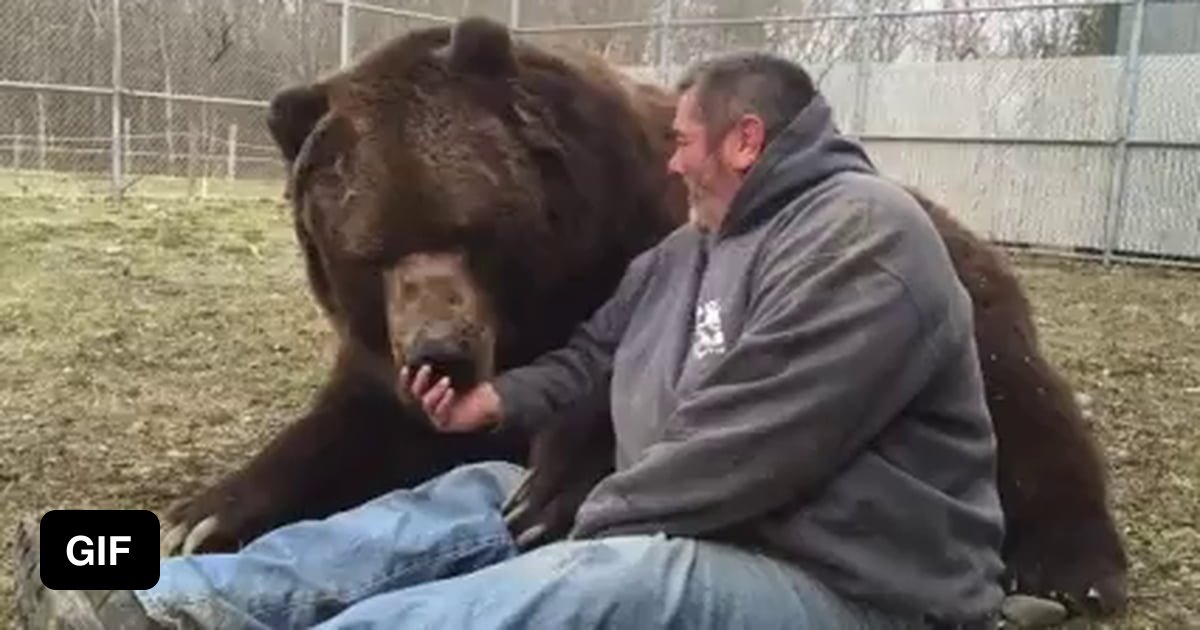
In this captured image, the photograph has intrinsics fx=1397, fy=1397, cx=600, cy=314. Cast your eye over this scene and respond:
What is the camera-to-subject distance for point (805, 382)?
77.0 inches

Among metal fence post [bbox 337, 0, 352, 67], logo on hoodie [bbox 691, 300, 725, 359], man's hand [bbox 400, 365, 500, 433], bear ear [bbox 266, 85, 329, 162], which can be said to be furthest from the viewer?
metal fence post [bbox 337, 0, 352, 67]

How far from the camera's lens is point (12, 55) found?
44.2ft

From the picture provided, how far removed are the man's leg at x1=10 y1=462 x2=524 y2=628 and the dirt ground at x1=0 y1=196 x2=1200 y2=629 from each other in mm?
635

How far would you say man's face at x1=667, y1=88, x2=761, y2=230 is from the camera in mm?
2234

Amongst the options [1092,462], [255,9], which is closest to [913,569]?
[1092,462]

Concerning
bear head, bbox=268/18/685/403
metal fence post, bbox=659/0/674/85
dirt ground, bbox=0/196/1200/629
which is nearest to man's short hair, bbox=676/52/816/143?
bear head, bbox=268/18/685/403

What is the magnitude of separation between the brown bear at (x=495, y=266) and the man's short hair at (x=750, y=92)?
760 mm

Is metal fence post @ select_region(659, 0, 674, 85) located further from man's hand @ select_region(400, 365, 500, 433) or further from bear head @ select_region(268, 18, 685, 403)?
man's hand @ select_region(400, 365, 500, 433)

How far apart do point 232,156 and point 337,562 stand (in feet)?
43.6

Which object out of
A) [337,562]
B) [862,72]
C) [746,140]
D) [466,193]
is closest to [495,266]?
[466,193]

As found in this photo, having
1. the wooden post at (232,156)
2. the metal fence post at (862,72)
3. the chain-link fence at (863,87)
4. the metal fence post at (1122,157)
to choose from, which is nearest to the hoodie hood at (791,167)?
the chain-link fence at (863,87)

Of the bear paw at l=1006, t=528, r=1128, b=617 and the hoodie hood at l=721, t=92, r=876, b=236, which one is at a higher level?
the hoodie hood at l=721, t=92, r=876, b=236

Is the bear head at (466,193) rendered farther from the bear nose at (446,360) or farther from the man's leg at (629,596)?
the man's leg at (629,596)

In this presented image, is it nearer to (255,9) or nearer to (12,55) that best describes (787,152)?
(12,55)
